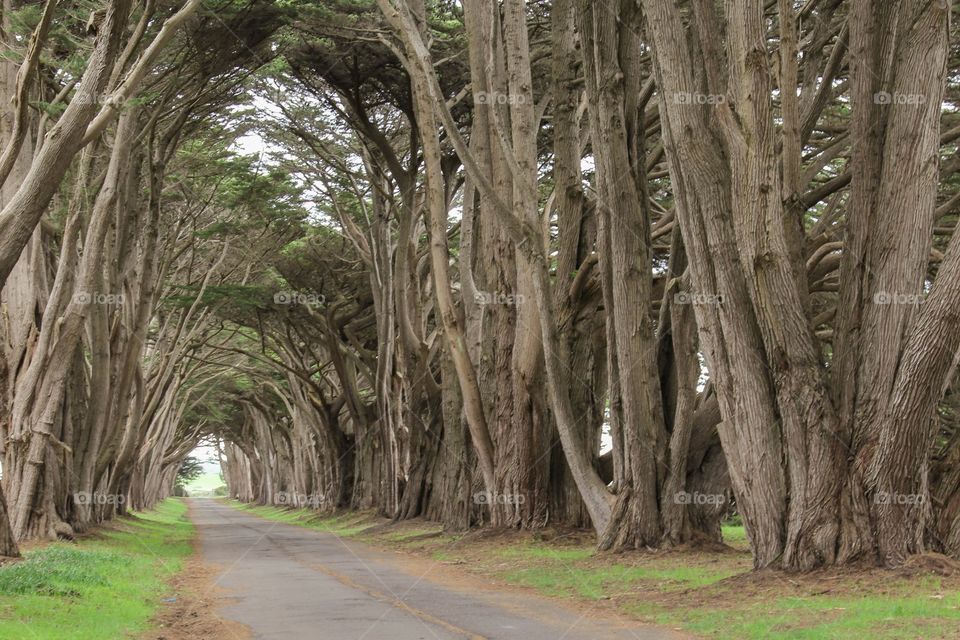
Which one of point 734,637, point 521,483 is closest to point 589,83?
point 521,483

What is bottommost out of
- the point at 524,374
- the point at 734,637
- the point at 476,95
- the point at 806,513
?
the point at 734,637

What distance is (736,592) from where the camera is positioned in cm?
947

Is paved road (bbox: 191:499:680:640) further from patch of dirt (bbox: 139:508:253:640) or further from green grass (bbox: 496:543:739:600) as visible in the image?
green grass (bbox: 496:543:739:600)

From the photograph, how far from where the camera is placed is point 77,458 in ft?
64.4

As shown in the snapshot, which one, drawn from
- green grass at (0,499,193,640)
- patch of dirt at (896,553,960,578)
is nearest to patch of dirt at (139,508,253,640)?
green grass at (0,499,193,640)

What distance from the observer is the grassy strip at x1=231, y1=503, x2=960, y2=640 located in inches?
294

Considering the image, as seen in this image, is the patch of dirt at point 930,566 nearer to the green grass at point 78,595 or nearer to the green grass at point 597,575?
the green grass at point 597,575

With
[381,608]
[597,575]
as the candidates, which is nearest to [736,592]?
[597,575]

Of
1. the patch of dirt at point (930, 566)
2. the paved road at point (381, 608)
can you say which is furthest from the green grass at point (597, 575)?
the patch of dirt at point (930, 566)

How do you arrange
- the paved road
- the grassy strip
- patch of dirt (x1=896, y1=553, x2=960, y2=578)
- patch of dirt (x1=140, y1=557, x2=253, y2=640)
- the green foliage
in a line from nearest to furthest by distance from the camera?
the grassy strip → the paved road → patch of dirt (x1=140, y1=557, x2=253, y2=640) → patch of dirt (x1=896, y1=553, x2=960, y2=578) → the green foliage

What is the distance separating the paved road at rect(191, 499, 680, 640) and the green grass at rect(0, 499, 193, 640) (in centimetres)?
81

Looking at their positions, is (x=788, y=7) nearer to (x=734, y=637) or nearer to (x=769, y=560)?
(x=769, y=560)

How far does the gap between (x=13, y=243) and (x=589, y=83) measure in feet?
24.9

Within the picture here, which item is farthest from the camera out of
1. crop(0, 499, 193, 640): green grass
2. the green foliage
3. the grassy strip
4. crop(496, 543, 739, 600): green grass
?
the green foliage
